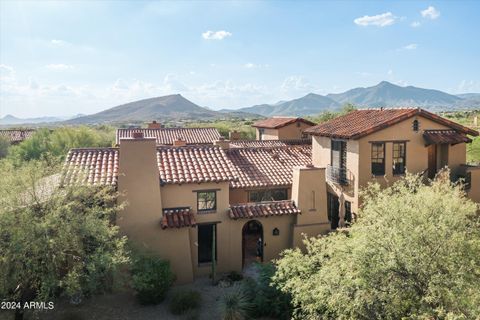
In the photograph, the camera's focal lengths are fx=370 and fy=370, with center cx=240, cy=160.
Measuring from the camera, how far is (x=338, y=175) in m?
23.2

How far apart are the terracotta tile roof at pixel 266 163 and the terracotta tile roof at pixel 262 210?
2105 millimetres

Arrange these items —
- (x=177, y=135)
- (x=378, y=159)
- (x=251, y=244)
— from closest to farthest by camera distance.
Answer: (x=378, y=159) → (x=251, y=244) → (x=177, y=135)

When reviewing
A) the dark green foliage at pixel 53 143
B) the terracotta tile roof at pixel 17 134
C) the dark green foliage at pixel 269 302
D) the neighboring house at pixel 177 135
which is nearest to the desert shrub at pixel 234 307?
the dark green foliage at pixel 269 302

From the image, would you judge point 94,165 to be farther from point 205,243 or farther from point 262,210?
point 262,210

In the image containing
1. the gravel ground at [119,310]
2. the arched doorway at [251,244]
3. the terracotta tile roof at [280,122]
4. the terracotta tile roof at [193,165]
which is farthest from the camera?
the terracotta tile roof at [280,122]


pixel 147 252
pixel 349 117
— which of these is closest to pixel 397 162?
pixel 349 117

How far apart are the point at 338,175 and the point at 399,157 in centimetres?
379

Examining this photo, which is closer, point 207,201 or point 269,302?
point 269,302

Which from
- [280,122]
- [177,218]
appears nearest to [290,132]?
[280,122]

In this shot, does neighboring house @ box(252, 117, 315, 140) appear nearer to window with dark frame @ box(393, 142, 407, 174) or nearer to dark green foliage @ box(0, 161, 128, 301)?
window with dark frame @ box(393, 142, 407, 174)

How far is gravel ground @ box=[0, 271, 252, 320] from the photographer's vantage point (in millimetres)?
15617

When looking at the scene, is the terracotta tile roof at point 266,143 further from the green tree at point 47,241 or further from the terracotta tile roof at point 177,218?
the green tree at point 47,241

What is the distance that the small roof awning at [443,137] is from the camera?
22181mm

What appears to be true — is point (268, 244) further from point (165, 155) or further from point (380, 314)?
point (380, 314)
